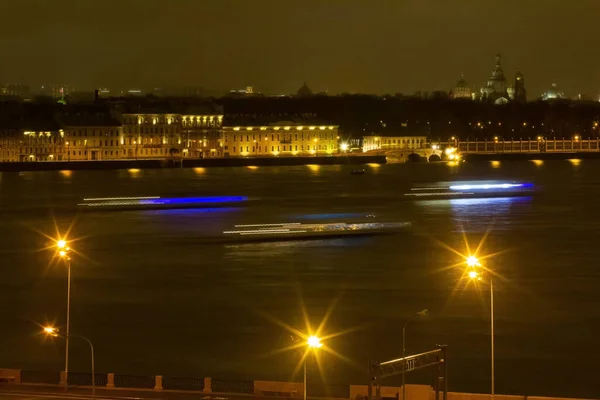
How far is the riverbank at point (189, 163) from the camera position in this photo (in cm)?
6222

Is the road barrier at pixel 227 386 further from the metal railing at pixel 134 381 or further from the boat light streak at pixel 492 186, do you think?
the boat light streak at pixel 492 186

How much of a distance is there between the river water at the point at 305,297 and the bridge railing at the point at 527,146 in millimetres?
56845

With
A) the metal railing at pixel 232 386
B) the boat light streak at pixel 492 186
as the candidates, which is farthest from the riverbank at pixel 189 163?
the metal railing at pixel 232 386

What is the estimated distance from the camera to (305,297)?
14.9 meters

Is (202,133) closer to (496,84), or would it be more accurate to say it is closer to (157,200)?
(157,200)

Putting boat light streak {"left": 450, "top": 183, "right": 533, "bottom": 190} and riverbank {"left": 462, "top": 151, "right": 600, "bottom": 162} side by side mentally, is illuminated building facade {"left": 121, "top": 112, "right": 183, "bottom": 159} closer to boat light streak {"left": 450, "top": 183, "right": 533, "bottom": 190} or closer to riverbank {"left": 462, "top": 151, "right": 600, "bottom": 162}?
riverbank {"left": 462, "top": 151, "right": 600, "bottom": 162}

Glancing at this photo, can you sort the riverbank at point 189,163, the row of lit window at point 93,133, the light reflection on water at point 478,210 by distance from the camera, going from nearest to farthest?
the light reflection on water at point 478,210 → the riverbank at point 189,163 → the row of lit window at point 93,133

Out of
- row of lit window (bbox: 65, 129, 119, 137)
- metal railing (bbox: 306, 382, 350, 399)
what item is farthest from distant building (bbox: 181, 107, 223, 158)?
metal railing (bbox: 306, 382, 350, 399)

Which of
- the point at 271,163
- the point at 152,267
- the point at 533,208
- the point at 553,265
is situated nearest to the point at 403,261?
the point at 553,265

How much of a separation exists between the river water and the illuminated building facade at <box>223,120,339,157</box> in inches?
1665

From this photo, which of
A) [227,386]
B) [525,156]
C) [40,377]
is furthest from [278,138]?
[227,386]

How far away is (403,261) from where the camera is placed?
1897 centimetres

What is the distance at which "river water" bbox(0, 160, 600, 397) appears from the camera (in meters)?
11.0

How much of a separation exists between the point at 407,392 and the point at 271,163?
62.4 meters
